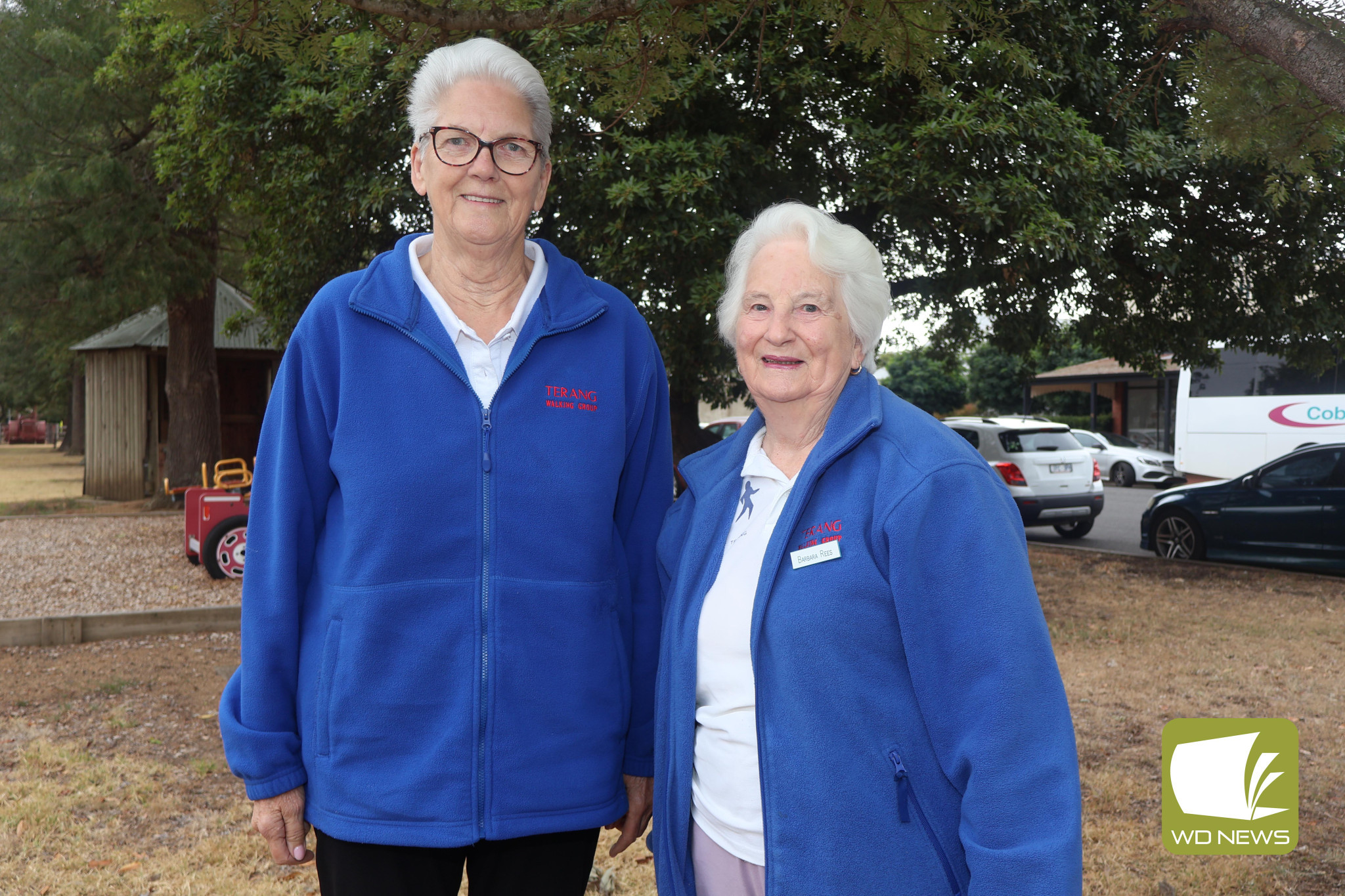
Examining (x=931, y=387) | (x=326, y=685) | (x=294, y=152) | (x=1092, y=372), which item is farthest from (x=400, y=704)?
(x=931, y=387)

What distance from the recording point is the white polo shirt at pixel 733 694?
1886mm

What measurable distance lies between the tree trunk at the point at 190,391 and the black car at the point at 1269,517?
14.4m

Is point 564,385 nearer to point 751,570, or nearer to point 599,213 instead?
point 751,570

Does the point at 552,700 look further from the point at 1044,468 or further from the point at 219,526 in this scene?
the point at 1044,468

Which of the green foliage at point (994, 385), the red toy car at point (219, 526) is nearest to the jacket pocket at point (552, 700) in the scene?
the red toy car at point (219, 526)

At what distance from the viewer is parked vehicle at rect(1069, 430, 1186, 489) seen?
25.6 meters

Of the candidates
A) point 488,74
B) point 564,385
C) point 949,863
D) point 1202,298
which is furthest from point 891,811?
point 1202,298

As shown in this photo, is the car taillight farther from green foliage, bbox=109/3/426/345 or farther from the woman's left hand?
the woman's left hand

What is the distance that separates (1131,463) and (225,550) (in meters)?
22.7

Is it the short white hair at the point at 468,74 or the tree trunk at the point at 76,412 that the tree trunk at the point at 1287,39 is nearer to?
the short white hair at the point at 468,74

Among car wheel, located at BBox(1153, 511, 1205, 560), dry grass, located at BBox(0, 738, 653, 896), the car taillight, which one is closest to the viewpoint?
dry grass, located at BBox(0, 738, 653, 896)

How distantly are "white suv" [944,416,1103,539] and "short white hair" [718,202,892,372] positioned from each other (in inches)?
490

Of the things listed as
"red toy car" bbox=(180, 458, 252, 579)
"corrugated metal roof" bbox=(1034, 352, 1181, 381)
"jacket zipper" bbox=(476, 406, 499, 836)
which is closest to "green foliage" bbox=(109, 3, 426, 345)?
"red toy car" bbox=(180, 458, 252, 579)

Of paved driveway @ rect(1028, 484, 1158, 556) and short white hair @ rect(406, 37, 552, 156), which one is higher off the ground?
short white hair @ rect(406, 37, 552, 156)
